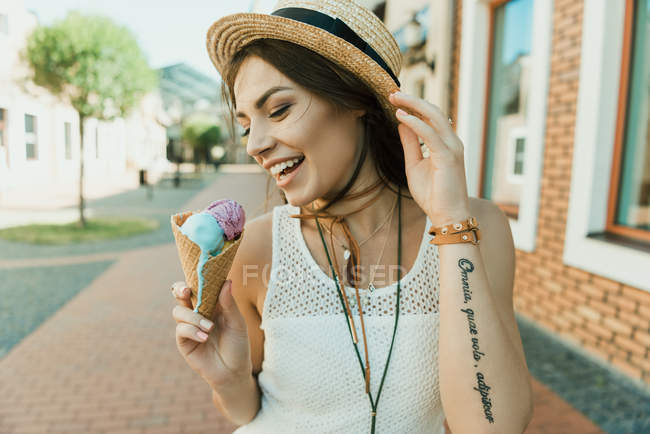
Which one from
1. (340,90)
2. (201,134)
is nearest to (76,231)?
(340,90)

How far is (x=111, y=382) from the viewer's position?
418 cm

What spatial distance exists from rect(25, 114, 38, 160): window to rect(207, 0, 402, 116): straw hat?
21.8 meters

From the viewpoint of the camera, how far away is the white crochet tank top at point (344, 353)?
4.72 ft

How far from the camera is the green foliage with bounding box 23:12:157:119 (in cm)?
1022

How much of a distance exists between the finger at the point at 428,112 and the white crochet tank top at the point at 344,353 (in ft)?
1.40

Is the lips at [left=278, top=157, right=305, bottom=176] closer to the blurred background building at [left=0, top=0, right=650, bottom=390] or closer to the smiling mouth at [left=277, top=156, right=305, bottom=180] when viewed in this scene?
Answer: the smiling mouth at [left=277, top=156, right=305, bottom=180]

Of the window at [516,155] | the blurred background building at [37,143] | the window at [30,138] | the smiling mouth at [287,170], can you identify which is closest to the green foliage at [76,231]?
the blurred background building at [37,143]

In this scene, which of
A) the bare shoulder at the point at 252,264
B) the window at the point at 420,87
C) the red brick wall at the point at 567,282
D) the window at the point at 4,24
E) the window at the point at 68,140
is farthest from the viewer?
the window at the point at 68,140

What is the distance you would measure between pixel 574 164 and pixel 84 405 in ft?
15.2

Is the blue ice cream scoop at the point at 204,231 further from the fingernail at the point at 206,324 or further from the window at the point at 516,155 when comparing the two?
the window at the point at 516,155

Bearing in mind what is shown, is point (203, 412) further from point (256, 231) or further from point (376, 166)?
point (376, 166)

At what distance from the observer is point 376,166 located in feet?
5.53

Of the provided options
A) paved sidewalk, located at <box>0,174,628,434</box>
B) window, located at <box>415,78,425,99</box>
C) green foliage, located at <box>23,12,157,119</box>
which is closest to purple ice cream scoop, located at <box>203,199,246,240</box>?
paved sidewalk, located at <box>0,174,628,434</box>

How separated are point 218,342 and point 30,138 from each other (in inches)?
883
